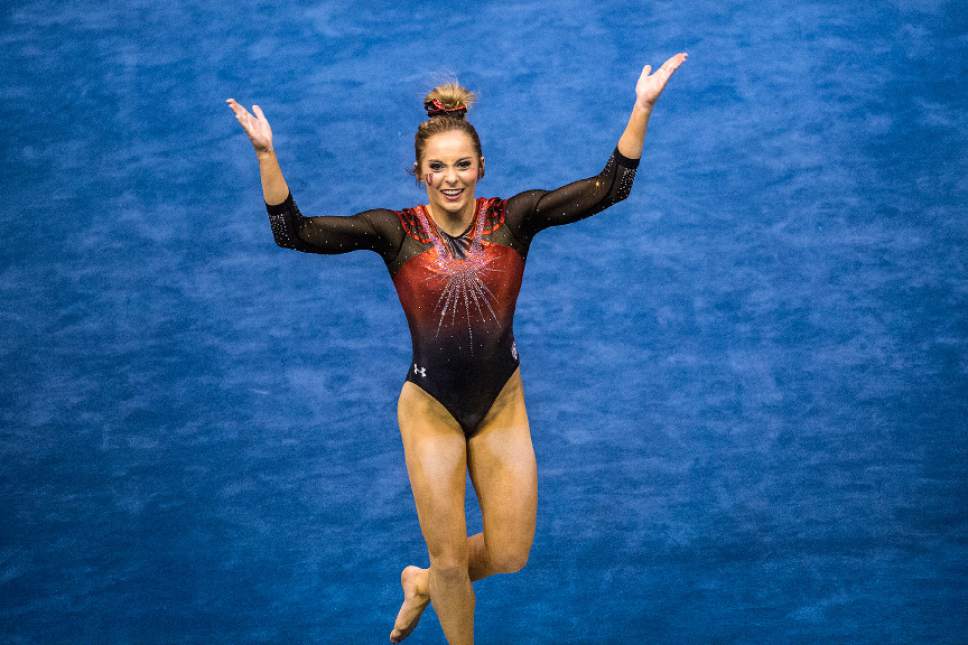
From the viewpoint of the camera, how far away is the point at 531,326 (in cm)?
661

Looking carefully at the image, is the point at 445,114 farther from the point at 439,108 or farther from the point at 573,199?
the point at 573,199

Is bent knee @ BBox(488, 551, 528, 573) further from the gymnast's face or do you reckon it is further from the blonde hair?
the blonde hair

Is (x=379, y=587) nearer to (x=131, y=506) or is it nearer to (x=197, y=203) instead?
(x=131, y=506)

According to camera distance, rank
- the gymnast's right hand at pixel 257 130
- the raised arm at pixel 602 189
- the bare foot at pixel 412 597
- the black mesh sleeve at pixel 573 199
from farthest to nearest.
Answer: the bare foot at pixel 412 597 < the black mesh sleeve at pixel 573 199 < the raised arm at pixel 602 189 < the gymnast's right hand at pixel 257 130

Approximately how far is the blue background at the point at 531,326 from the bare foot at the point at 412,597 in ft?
2.60

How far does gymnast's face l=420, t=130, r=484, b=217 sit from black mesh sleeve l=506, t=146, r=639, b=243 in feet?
0.54

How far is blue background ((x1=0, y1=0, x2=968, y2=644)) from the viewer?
19.6 ft

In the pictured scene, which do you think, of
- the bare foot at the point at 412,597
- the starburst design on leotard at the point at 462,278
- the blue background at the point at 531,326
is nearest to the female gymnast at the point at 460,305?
the starburst design on leotard at the point at 462,278

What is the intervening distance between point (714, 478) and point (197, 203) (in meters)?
2.87

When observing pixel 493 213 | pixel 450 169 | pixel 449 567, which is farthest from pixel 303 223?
pixel 449 567

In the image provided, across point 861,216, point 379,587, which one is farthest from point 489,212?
point 861,216

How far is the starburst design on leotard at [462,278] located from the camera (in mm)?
4141

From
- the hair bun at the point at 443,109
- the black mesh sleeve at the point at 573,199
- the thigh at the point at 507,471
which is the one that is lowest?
the thigh at the point at 507,471

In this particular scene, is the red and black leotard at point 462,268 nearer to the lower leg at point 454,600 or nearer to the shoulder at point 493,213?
the shoulder at point 493,213
